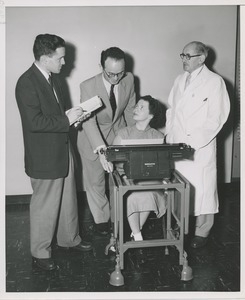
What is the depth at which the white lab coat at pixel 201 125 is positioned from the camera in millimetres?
2865

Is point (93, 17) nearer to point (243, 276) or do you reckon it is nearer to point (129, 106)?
point (129, 106)

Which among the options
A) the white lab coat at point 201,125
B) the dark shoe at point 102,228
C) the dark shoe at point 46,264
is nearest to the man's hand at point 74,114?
the white lab coat at point 201,125

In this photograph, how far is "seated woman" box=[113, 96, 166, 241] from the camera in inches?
107

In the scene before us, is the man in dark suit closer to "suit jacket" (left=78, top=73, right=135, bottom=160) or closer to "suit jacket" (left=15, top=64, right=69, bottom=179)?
"suit jacket" (left=15, top=64, right=69, bottom=179)

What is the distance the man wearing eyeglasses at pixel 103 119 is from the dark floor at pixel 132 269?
34 cm

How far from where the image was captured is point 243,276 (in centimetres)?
245

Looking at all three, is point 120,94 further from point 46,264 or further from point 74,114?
point 46,264

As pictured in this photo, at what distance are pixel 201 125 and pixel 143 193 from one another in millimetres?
730

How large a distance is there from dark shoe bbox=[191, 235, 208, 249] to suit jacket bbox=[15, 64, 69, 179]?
4.11 feet

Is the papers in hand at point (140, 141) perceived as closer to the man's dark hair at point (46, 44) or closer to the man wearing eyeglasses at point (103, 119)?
the man wearing eyeglasses at point (103, 119)

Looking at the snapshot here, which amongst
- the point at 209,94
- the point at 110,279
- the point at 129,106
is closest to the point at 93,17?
the point at 129,106

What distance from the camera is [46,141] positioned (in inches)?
102

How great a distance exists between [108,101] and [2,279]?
1609mm

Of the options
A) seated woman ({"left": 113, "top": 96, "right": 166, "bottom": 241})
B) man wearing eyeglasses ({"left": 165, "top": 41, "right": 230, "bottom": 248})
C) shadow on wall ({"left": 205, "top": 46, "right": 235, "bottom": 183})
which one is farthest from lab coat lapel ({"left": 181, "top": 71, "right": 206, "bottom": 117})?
shadow on wall ({"left": 205, "top": 46, "right": 235, "bottom": 183})
